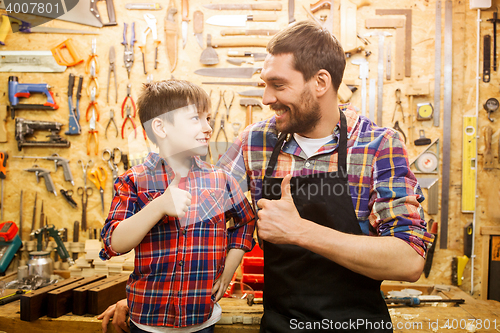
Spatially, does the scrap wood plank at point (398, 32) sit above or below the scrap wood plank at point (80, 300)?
above

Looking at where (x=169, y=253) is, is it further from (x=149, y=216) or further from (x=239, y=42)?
(x=239, y=42)

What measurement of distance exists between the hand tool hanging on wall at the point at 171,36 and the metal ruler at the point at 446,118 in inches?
95.4

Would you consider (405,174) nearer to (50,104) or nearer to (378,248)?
(378,248)

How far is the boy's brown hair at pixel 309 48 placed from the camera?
1.22m

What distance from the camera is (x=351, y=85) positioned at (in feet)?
9.61

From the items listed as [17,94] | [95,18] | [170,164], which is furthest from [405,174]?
[17,94]

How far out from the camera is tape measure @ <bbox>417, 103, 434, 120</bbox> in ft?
9.32

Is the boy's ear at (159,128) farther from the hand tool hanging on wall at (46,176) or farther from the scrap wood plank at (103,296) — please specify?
the hand tool hanging on wall at (46,176)

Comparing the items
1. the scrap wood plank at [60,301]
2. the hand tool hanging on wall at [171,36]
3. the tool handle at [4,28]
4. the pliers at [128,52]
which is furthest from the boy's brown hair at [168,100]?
the tool handle at [4,28]

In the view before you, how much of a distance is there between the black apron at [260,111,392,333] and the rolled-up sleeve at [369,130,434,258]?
0.10m

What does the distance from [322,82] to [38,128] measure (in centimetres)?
284

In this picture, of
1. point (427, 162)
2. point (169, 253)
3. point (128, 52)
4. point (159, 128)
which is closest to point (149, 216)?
point (169, 253)

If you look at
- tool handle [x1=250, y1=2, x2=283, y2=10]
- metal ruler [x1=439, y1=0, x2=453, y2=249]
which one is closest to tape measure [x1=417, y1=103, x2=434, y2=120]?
metal ruler [x1=439, y1=0, x2=453, y2=249]

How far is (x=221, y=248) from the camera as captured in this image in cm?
A: 126
